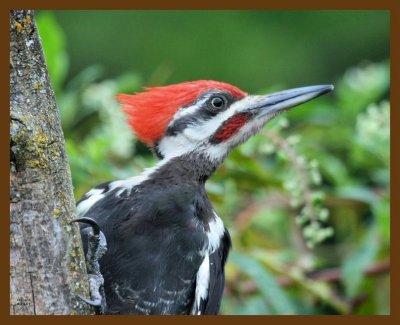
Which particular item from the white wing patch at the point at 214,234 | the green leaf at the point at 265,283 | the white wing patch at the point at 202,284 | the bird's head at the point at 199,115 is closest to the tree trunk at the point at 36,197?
the white wing patch at the point at 202,284

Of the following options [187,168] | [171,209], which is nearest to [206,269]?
[171,209]

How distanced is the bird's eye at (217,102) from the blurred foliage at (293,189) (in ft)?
0.98

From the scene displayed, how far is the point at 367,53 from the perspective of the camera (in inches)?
328

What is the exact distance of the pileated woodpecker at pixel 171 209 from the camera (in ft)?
10.5

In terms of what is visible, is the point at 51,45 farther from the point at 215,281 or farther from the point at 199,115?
the point at 215,281

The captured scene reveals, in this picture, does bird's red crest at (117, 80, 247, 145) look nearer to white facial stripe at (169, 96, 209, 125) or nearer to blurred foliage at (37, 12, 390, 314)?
white facial stripe at (169, 96, 209, 125)

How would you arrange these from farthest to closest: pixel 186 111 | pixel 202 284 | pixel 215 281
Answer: pixel 186 111 < pixel 215 281 < pixel 202 284

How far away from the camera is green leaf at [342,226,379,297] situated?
419cm

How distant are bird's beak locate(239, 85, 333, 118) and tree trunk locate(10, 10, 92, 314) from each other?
1.43 metres

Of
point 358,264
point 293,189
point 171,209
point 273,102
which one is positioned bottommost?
point 358,264

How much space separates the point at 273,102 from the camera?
379cm

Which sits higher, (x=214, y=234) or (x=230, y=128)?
(x=230, y=128)

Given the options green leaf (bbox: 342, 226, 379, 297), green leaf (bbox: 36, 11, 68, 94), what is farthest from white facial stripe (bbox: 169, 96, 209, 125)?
green leaf (bbox: 342, 226, 379, 297)

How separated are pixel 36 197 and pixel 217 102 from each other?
4.84ft
